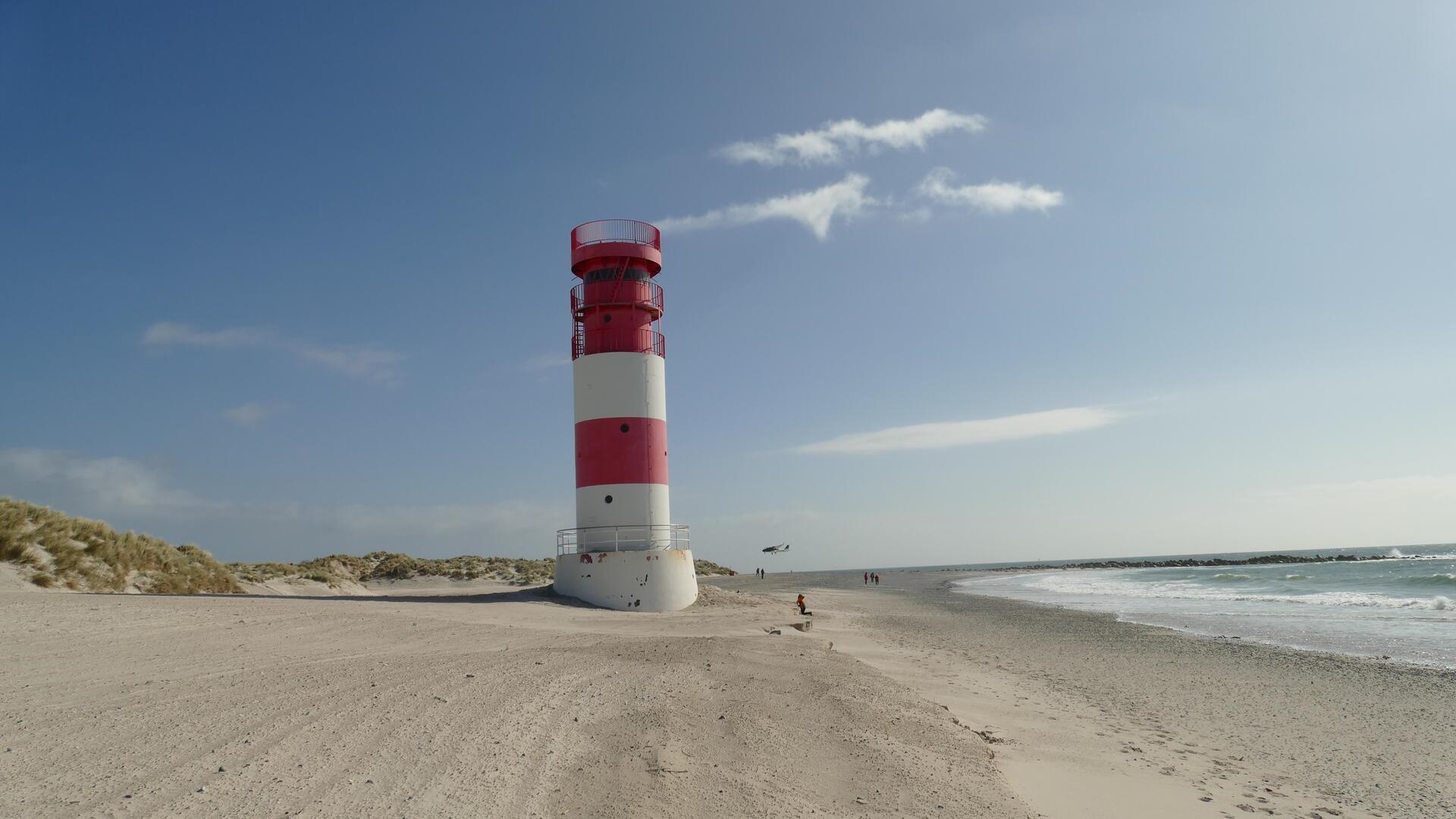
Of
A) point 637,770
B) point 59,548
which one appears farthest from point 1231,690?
point 59,548

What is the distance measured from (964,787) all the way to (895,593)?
36.3 m

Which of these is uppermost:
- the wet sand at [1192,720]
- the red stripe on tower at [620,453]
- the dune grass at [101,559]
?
the red stripe on tower at [620,453]

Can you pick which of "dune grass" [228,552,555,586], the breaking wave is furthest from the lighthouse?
the breaking wave

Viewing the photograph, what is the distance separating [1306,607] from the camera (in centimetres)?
2569

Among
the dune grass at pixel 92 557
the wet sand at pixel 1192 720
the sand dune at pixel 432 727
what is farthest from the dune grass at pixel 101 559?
the wet sand at pixel 1192 720

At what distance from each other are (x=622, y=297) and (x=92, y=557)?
1142 centimetres

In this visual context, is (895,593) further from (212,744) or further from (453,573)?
(212,744)

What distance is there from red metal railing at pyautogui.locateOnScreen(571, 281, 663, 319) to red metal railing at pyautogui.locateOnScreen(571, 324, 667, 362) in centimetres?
55

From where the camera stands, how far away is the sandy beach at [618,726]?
16.1 feet

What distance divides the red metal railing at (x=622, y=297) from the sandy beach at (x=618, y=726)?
8223 mm

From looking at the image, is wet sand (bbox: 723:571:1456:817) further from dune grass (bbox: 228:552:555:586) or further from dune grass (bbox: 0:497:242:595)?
dune grass (bbox: 228:552:555:586)

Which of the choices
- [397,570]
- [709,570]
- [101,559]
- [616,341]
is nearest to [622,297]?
[616,341]

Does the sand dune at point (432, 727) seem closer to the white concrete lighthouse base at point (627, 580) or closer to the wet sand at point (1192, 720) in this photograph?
the wet sand at point (1192, 720)

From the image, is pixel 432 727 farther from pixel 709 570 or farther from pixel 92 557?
pixel 709 570
